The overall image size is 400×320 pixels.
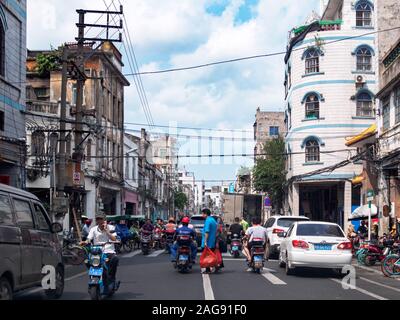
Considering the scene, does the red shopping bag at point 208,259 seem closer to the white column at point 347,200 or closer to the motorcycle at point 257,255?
the motorcycle at point 257,255

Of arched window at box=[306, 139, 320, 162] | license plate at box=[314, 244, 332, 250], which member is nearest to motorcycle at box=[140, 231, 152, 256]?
license plate at box=[314, 244, 332, 250]

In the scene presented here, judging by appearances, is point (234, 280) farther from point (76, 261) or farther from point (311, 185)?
point (311, 185)

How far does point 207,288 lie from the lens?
12727 millimetres

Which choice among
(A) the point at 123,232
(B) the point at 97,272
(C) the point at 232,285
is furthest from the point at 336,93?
(B) the point at 97,272

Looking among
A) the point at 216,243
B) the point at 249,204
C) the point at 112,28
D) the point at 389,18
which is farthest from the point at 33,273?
the point at 249,204

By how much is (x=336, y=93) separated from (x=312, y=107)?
1.86 meters

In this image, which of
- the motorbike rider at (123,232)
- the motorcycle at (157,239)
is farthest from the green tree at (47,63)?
the motorcycle at (157,239)

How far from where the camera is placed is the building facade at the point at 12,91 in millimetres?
22891

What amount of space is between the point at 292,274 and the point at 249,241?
60.9 inches

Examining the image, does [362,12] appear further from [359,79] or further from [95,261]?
[95,261]

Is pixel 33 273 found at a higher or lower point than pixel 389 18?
lower

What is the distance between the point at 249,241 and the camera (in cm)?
1683
